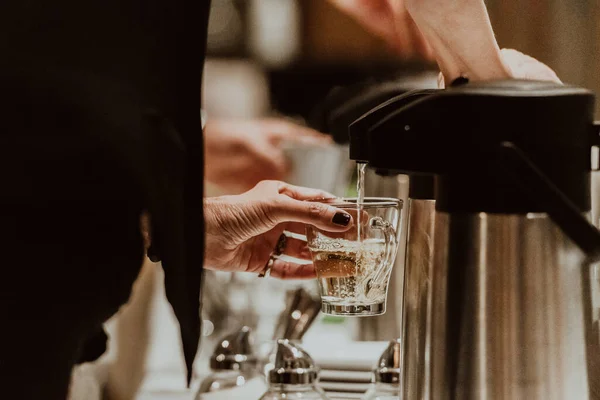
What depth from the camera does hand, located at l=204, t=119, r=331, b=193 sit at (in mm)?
1853

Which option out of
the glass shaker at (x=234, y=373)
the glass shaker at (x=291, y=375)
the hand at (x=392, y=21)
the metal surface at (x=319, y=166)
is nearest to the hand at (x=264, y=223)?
the glass shaker at (x=291, y=375)

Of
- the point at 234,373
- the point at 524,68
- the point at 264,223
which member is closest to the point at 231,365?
the point at 234,373

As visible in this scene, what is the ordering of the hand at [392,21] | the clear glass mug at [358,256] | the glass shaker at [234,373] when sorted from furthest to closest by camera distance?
the hand at [392,21], the glass shaker at [234,373], the clear glass mug at [358,256]

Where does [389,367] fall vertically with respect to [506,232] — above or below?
below

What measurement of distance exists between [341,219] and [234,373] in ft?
1.57

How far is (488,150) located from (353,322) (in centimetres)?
100

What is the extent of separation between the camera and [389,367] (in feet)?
3.68

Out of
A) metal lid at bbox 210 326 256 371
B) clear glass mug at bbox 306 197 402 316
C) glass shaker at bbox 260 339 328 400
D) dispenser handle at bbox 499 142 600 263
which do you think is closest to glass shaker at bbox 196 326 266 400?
metal lid at bbox 210 326 256 371

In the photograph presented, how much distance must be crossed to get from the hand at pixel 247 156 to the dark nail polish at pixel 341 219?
885 mm

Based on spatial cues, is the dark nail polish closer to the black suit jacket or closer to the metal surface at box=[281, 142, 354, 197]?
the black suit jacket

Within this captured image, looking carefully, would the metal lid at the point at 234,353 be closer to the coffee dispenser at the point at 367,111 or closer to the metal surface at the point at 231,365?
the metal surface at the point at 231,365

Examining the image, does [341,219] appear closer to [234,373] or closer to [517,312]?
[517,312]

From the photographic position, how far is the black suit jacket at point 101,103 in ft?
2.42

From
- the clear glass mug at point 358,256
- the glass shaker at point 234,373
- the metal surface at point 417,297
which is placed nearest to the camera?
the metal surface at point 417,297
